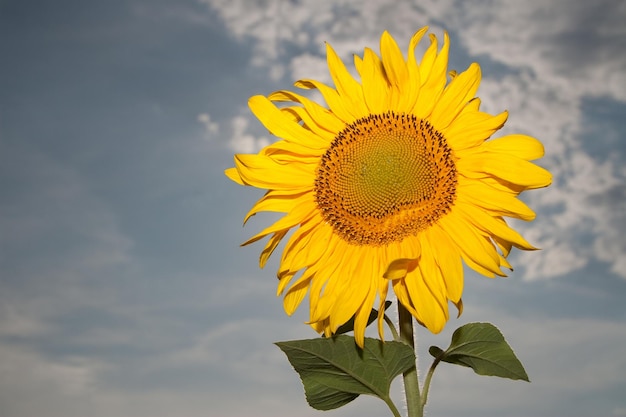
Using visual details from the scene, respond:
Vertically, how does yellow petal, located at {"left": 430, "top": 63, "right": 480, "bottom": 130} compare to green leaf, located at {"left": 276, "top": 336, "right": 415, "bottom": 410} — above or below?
above

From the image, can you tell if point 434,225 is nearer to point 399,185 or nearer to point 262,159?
point 399,185

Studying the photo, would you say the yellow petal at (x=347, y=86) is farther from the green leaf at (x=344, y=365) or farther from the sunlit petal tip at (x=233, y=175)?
the green leaf at (x=344, y=365)

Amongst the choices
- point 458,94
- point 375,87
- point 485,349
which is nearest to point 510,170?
point 458,94

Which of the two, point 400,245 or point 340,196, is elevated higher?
point 340,196

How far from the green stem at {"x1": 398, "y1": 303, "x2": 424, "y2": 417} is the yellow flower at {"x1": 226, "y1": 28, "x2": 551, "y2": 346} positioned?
13 cm

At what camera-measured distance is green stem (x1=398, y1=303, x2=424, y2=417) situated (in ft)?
13.9

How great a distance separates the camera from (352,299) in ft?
13.8

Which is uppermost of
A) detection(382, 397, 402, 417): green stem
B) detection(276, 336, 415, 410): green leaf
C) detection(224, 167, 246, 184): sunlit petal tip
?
detection(224, 167, 246, 184): sunlit petal tip

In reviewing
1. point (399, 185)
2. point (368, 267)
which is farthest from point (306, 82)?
point (368, 267)

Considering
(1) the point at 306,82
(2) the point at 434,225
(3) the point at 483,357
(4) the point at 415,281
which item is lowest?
(3) the point at 483,357

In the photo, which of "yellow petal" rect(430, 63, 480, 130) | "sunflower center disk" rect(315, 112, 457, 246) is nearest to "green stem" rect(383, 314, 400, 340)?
"sunflower center disk" rect(315, 112, 457, 246)

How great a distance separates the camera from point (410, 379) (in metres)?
4.29

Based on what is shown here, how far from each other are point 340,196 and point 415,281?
2.13ft

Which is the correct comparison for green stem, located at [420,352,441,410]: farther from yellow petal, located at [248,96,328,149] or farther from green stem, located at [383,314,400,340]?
yellow petal, located at [248,96,328,149]
